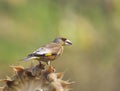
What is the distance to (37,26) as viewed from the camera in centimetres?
2238

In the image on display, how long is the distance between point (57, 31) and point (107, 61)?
77.7 inches

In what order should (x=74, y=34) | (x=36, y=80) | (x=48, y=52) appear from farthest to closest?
(x=74, y=34)
(x=48, y=52)
(x=36, y=80)

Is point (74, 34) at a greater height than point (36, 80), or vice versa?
point (74, 34)

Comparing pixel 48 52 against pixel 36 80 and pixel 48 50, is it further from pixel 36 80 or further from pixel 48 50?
pixel 36 80

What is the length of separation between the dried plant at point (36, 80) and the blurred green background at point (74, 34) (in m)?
10.0

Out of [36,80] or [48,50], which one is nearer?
[36,80]

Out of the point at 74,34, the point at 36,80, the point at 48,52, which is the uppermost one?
the point at 74,34

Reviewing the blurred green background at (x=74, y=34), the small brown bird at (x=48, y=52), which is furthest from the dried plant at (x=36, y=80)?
the blurred green background at (x=74, y=34)

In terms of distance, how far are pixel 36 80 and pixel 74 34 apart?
14.3m

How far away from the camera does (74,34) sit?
65.1 feet

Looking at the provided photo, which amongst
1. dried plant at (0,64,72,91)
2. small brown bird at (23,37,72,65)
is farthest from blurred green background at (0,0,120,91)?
dried plant at (0,64,72,91)

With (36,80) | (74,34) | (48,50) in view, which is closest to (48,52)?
(48,50)

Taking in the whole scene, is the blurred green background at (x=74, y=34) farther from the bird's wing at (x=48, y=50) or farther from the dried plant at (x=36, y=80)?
the dried plant at (x=36, y=80)

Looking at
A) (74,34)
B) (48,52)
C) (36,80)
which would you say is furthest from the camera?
(74,34)
